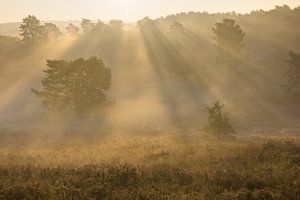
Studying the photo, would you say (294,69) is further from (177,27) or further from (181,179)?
(177,27)

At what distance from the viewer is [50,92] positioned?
51.8 m

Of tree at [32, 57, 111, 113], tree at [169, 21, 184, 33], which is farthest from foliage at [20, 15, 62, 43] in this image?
tree at [32, 57, 111, 113]

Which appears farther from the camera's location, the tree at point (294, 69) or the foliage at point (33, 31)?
the foliage at point (33, 31)

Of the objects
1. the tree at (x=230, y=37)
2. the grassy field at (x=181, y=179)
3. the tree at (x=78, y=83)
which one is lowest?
the grassy field at (x=181, y=179)

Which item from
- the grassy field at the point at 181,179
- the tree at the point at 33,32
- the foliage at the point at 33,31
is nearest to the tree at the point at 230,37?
the grassy field at the point at 181,179

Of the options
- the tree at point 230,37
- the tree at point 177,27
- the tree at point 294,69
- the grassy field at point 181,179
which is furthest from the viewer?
the tree at point 177,27

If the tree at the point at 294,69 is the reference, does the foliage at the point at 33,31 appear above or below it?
above

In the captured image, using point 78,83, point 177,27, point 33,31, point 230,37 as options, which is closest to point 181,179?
point 78,83

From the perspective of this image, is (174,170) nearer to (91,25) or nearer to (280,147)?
(280,147)

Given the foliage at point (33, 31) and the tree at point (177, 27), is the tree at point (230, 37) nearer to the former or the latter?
the tree at point (177, 27)

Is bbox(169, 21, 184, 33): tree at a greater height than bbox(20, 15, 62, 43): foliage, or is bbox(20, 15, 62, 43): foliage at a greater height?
bbox(169, 21, 184, 33): tree

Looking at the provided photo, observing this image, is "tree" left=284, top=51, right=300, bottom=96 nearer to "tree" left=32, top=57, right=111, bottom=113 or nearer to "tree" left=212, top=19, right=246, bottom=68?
"tree" left=212, top=19, right=246, bottom=68

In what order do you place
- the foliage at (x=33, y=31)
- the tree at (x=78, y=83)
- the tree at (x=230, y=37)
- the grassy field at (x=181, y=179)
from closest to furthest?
the grassy field at (x=181, y=179)
the tree at (x=78, y=83)
the tree at (x=230, y=37)
the foliage at (x=33, y=31)

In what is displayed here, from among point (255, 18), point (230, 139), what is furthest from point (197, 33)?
point (230, 139)
